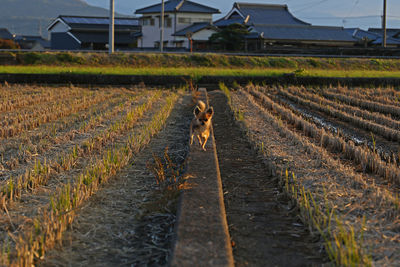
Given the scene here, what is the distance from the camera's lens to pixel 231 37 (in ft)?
102

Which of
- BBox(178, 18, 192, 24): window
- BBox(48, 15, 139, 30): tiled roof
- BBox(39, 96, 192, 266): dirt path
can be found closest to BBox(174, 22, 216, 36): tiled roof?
BBox(178, 18, 192, 24): window

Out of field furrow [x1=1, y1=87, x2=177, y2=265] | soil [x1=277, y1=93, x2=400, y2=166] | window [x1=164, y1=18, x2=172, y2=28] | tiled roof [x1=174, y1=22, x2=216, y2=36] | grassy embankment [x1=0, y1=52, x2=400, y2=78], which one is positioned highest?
window [x1=164, y1=18, x2=172, y2=28]

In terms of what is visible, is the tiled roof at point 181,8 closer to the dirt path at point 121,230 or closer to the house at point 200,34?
the house at point 200,34

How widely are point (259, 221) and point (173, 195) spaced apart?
77 centimetres

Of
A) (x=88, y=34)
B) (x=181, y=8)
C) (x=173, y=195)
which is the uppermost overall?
(x=181, y=8)

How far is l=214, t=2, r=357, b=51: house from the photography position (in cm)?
3225

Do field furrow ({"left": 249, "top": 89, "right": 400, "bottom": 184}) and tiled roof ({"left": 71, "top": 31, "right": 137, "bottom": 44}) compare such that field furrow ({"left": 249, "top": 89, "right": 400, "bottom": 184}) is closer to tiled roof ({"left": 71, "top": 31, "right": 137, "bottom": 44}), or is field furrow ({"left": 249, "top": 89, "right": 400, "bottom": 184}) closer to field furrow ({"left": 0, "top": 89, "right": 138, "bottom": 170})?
field furrow ({"left": 0, "top": 89, "right": 138, "bottom": 170})

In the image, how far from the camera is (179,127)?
26.6ft

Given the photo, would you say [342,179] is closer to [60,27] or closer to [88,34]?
[88,34]

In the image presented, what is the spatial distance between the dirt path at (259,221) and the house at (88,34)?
116 ft

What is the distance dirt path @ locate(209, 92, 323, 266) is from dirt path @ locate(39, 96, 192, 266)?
53cm

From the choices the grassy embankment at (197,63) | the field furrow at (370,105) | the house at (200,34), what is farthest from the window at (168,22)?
the field furrow at (370,105)

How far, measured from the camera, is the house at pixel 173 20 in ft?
126

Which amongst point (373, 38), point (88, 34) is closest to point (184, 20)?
point (88, 34)
